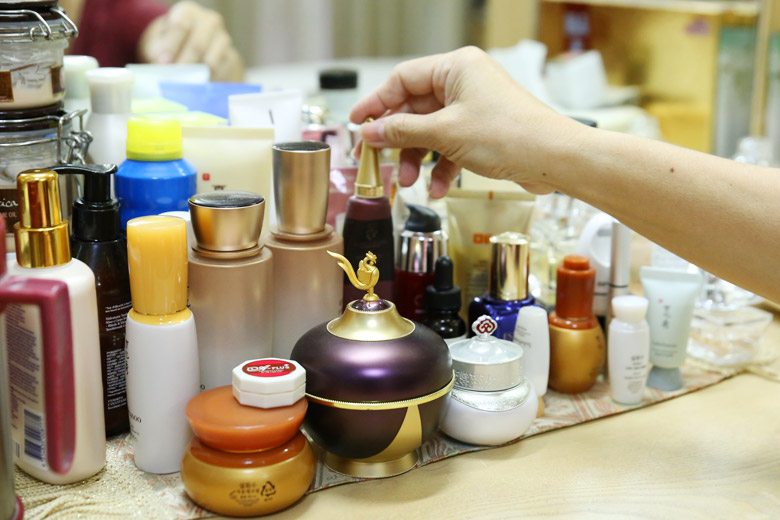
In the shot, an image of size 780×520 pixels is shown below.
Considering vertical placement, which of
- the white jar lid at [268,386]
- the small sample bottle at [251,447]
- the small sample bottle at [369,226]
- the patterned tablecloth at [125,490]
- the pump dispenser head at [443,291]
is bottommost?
the patterned tablecloth at [125,490]

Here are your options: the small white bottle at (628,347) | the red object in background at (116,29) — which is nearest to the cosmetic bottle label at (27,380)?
the small white bottle at (628,347)

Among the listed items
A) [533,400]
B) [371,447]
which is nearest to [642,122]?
[533,400]

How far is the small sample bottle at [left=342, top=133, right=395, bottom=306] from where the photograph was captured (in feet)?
2.32

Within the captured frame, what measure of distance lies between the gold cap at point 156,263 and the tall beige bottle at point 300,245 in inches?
4.3

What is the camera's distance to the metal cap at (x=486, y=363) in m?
0.61

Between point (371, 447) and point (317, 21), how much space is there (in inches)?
83.4

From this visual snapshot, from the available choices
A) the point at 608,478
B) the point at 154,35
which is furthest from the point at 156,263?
the point at 154,35

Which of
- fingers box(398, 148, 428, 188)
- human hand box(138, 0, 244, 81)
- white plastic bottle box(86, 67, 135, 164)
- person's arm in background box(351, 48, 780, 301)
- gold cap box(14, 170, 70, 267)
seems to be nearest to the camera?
gold cap box(14, 170, 70, 267)

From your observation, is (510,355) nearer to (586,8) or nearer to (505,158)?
(505,158)

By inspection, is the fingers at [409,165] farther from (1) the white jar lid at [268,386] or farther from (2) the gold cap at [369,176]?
(1) the white jar lid at [268,386]

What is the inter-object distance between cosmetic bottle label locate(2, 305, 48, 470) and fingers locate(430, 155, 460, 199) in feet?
1.37

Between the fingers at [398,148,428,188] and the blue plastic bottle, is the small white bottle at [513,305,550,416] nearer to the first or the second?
the fingers at [398,148,428,188]

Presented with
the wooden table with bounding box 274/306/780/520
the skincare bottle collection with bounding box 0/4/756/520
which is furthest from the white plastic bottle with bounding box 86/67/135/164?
the wooden table with bounding box 274/306/780/520

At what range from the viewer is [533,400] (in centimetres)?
63
